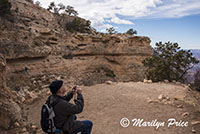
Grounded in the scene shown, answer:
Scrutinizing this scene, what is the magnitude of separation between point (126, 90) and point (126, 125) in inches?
156

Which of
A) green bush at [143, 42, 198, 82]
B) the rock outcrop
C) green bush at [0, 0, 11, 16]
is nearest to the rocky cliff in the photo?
the rock outcrop

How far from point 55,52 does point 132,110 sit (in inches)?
419

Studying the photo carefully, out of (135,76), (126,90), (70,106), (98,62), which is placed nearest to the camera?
(70,106)

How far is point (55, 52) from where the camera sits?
1542cm

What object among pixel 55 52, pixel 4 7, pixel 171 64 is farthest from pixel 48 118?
pixel 55 52

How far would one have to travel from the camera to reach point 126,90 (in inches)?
373

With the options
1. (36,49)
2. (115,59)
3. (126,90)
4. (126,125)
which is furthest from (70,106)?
(115,59)

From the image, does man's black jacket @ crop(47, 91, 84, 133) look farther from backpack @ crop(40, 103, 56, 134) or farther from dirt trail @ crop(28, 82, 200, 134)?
dirt trail @ crop(28, 82, 200, 134)

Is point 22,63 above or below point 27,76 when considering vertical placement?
above

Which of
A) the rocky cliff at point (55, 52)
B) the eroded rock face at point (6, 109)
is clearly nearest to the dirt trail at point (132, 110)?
the eroded rock face at point (6, 109)

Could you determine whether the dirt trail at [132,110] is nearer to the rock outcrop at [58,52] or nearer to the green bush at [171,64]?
the green bush at [171,64]

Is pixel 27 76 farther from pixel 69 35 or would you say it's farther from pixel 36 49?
pixel 69 35

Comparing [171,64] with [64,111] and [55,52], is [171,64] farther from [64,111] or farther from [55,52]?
[64,111]

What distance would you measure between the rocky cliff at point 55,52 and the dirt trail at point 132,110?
310cm
